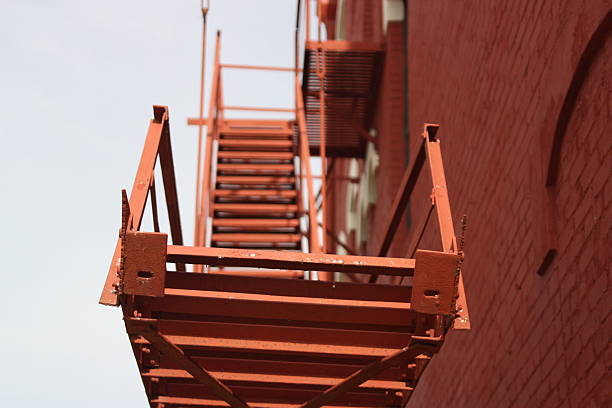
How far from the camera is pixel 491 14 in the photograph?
730 cm

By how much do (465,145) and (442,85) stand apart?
155 cm

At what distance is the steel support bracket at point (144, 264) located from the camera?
14.9 feet

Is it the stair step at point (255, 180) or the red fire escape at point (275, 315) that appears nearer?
the red fire escape at point (275, 315)

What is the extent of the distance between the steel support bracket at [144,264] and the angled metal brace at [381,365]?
132cm

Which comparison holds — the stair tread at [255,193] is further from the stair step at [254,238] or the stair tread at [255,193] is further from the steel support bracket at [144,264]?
the steel support bracket at [144,264]

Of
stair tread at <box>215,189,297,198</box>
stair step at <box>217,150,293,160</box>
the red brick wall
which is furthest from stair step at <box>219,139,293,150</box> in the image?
the red brick wall

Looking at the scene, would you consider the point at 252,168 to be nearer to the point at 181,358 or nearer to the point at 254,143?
the point at 254,143

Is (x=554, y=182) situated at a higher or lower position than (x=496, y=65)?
lower

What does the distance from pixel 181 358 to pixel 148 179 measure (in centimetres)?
104

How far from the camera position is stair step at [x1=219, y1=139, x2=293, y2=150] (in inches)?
549

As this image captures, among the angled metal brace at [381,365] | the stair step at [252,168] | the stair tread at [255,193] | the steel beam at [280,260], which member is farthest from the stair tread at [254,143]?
the steel beam at [280,260]

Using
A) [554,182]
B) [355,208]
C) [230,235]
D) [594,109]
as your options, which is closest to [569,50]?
[594,109]

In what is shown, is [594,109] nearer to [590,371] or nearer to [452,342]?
[590,371]

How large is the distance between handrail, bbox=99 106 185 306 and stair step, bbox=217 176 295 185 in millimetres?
6052
